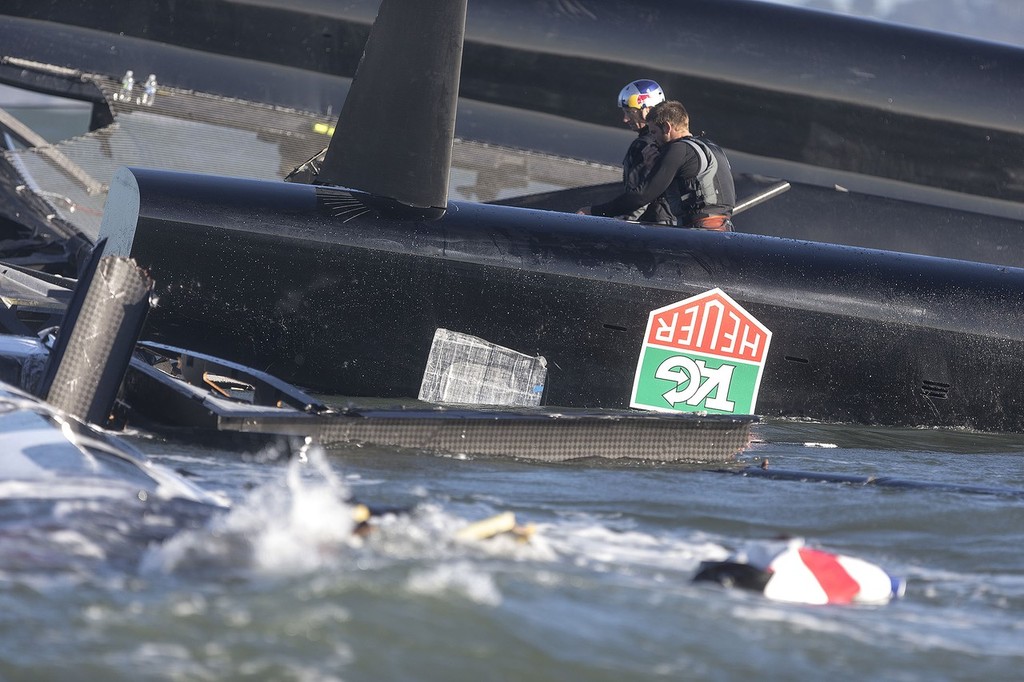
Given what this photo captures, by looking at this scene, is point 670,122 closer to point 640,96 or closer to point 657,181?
point 657,181

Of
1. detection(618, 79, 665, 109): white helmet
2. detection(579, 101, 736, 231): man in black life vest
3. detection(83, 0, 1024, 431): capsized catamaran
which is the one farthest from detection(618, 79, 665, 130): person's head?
detection(83, 0, 1024, 431): capsized catamaran

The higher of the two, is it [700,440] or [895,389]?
[895,389]

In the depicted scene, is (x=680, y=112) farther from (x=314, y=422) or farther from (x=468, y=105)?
(x=468, y=105)

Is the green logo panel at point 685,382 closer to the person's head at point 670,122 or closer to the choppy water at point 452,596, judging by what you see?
the person's head at point 670,122

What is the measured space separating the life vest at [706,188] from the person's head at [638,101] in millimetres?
461

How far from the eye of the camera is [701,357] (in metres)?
6.38

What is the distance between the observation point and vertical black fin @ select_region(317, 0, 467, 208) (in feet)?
20.0

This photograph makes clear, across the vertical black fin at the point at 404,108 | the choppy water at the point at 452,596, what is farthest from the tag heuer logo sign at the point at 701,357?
the choppy water at the point at 452,596

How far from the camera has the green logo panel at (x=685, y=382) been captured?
6.36 m

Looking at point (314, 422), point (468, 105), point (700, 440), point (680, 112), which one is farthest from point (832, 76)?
point (314, 422)

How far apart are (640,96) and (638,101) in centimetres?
3

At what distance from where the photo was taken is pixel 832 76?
10375 mm

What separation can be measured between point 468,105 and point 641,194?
3869mm

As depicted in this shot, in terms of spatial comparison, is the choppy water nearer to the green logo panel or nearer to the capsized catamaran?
the capsized catamaran
